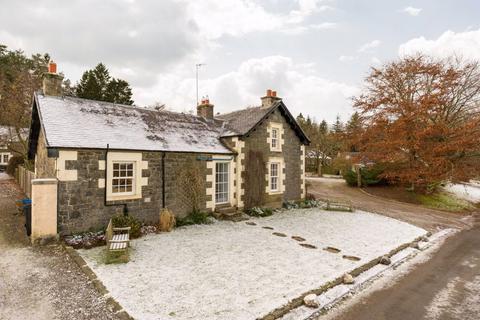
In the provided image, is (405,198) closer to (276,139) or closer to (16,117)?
(276,139)

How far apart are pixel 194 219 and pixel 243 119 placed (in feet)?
24.2

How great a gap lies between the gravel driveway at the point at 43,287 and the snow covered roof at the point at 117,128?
378 centimetres

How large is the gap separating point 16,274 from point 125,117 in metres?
8.22

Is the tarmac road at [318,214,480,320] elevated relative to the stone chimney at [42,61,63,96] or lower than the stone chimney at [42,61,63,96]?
lower

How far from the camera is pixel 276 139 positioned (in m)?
17.5

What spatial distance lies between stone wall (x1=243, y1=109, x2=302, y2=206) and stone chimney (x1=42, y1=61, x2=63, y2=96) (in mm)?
9576

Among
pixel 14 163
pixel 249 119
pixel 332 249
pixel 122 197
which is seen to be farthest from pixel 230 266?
pixel 14 163

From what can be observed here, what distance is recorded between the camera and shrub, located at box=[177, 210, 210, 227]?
12578 mm

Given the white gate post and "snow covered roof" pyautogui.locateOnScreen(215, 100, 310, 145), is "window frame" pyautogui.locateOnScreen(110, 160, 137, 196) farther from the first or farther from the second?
"snow covered roof" pyautogui.locateOnScreen(215, 100, 310, 145)

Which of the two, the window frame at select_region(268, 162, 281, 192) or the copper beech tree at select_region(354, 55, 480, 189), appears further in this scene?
the copper beech tree at select_region(354, 55, 480, 189)

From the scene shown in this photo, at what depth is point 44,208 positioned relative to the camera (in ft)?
30.6

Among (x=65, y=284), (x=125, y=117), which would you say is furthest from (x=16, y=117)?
(x=65, y=284)

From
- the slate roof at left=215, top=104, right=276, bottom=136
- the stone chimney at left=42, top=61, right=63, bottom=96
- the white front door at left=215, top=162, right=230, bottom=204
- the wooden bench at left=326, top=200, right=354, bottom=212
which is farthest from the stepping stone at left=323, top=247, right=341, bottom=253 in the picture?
the stone chimney at left=42, top=61, right=63, bottom=96

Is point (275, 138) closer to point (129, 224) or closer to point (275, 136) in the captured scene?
point (275, 136)
